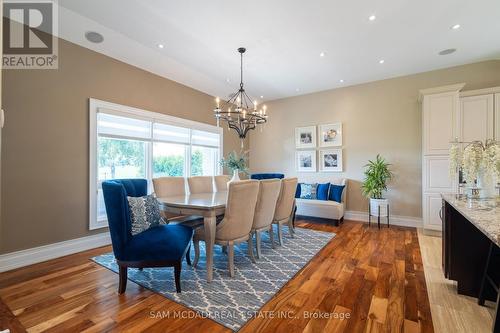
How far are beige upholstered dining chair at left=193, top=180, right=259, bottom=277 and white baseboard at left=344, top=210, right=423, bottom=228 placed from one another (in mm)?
3456

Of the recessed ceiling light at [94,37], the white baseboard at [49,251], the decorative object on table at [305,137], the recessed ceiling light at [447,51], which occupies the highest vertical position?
the recessed ceiling light at [447,51]

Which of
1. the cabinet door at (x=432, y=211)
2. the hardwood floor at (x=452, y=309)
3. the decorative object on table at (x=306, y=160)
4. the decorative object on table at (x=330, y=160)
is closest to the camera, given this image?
the hardwood floor at (x=452, y=309)

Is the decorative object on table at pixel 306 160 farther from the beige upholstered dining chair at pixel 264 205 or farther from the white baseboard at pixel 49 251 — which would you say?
the white baseboard at pixel 49 251

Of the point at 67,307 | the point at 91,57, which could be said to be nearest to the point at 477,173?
the point at 67,307

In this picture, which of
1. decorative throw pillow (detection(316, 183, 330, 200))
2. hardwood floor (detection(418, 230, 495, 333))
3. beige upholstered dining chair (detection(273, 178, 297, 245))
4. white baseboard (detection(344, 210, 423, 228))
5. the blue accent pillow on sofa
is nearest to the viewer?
hardwood floor (detection(418, 230, 495, 333))

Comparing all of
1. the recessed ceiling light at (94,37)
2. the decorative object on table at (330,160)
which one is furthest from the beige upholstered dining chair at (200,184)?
the decorative object on table at (330,160)

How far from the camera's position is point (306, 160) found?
235 inches

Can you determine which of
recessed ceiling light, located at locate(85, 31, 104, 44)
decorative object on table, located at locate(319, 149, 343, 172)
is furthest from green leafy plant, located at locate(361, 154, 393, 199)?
recessed ceiling light, located at locate(85, 31, 104, 44)

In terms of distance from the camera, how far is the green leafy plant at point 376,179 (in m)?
4.65

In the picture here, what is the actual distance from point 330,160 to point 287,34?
3.15 m

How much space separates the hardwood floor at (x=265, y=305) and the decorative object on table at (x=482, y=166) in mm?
1125

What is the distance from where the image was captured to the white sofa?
4754mm

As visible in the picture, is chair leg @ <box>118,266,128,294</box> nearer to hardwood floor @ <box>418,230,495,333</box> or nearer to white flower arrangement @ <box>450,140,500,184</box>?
hardwood floor @ <box>418,230,495,333</box>

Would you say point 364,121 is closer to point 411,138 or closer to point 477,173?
point 411,138
